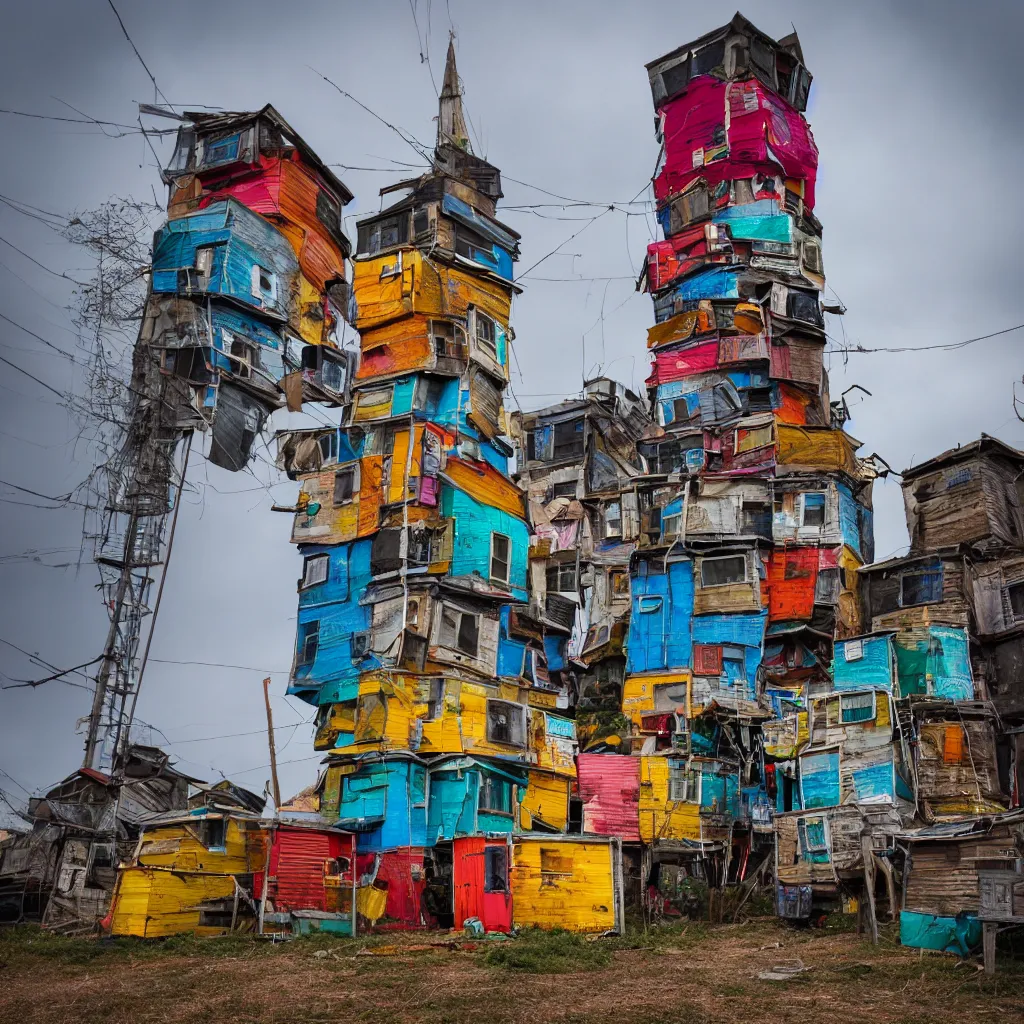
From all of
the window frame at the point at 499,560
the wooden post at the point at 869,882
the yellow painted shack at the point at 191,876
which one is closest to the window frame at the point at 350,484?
the window frame at the point at 499,560

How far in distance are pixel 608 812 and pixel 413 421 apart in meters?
16.8

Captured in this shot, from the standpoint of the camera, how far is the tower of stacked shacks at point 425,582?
41.0 metres

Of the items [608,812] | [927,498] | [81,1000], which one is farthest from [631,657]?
[81,1000]

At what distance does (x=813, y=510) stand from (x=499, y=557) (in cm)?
1758

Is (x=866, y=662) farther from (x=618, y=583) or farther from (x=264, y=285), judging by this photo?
(x=264, y=285)

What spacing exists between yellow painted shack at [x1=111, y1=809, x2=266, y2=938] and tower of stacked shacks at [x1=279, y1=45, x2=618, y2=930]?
393 centimetres

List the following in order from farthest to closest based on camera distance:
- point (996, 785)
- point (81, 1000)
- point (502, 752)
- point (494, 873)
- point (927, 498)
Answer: point (927, 498)
point (502, 752)
point (996, 785)
point (494, 873)
point (81, 1000)

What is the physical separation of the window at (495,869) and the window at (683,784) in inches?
602

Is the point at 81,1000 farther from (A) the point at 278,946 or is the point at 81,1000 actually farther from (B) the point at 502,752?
(B) the point at 502,752

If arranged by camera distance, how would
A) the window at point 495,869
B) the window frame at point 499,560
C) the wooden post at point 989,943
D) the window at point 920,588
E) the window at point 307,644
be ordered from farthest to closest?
the window at point 920,588 → the window frame at point 499,560 → the window at point 307,644 → the window at point 495,869 → the wooden post at point 989,943

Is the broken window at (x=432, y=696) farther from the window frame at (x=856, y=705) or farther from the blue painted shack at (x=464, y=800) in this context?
the window frame at (x=856, y=705)

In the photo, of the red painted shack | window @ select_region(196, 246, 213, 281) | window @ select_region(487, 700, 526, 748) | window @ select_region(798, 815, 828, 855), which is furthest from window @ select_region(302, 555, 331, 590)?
window @ select_region(798, 815, 828, 855)

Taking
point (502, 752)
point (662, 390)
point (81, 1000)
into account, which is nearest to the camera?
point (81, 1000)

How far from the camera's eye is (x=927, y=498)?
176 feet
